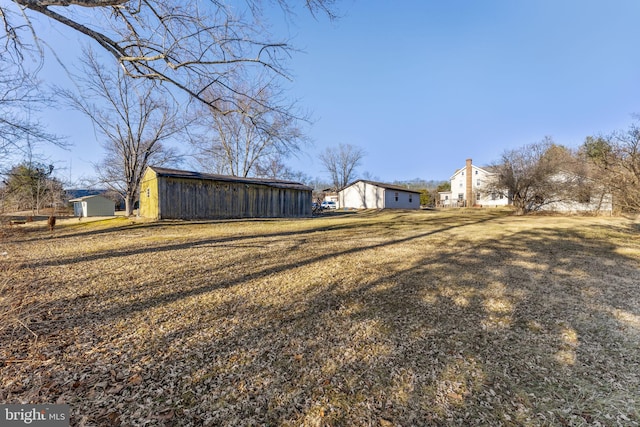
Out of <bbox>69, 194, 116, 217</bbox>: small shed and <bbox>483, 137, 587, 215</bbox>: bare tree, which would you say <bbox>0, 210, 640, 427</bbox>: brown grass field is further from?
<bbox>69, 194, 116, 217</bbox>: small shed

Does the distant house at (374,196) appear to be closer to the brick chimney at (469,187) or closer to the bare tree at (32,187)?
the brick chimney at (469,187)

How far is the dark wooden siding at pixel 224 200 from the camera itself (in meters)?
15.0

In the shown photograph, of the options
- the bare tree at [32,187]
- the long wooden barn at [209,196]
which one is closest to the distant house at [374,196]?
the long wooden barn at [209,196]

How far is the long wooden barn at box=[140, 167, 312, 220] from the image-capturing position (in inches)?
587

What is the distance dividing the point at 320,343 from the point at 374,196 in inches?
1199

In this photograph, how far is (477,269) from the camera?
18.1 feet

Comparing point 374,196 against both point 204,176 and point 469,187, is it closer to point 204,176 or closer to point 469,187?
point 469,187

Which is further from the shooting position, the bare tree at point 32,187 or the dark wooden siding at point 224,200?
the dark wooden siding at point 224,200

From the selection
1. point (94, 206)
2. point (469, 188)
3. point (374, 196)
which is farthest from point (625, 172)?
point (94, 206)

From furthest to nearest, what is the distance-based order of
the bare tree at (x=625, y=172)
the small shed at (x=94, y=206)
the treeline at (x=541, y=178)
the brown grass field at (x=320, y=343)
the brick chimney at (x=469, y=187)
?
the brick chimney at (x=469, y=187)
the small shed at (x=94, y=206)
the treeline at (x=541, y=178)
the bare tree at (x=625, y=172)
the brown grass field at (x=320, y=343)

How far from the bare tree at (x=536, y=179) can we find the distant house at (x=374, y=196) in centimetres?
1052

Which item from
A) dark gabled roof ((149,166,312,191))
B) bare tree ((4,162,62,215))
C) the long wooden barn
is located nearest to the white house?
dark gabled roof ((149,166,312,191))

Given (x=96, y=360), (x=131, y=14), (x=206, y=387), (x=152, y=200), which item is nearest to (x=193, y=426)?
(x=206, y=387)

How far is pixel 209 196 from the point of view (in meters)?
16.4
